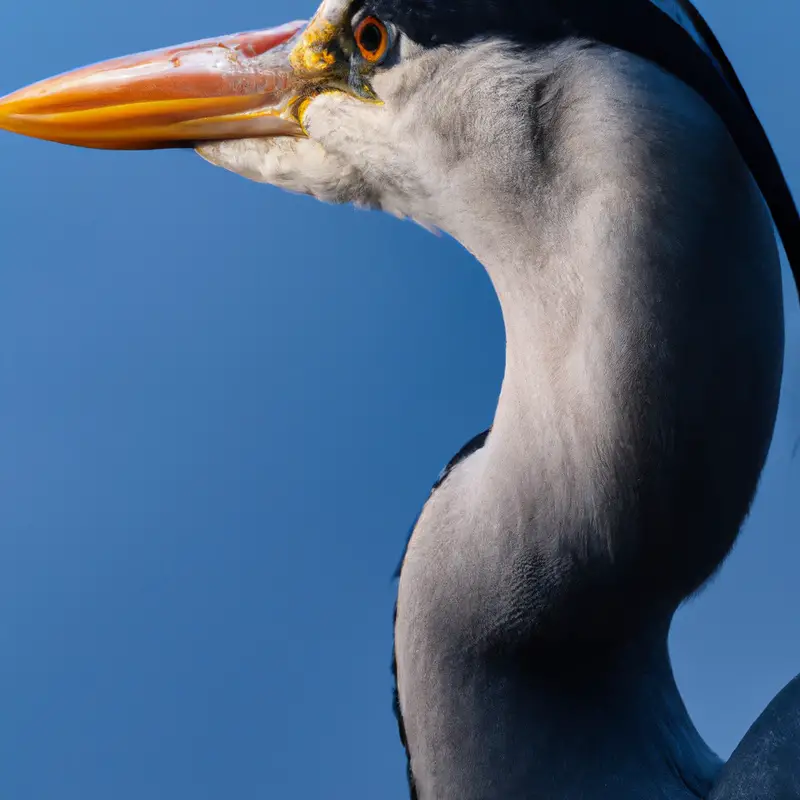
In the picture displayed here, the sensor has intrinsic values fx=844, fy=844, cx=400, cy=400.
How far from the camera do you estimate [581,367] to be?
0.43 m

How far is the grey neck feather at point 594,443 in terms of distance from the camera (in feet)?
1.36

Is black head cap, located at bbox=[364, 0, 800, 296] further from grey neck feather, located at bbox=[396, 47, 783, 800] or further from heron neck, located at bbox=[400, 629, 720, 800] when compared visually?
heron neck, located at bbox=[400, 629, 720, 800]

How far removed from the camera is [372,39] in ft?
1.63

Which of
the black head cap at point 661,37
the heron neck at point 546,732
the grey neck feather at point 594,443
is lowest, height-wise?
the heron neck at point 546,732

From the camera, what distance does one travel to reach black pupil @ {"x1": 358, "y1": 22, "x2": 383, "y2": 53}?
493mm

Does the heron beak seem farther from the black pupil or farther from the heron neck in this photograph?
the heron neck

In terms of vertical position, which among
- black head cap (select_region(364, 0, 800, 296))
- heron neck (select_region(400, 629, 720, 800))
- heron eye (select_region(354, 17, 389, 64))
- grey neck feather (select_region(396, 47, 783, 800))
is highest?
heron eye (select_region(354, 17, 389, 64))

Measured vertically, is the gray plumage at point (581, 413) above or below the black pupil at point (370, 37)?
below

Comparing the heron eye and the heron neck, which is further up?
the heron eye

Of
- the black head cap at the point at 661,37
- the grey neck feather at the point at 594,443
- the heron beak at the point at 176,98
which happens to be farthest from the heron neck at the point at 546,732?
the heron beak at the point at 176,98

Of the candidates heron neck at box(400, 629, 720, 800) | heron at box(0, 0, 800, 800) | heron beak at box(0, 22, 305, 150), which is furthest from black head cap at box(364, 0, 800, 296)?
heron neck at box(400, 629, 720, 800)

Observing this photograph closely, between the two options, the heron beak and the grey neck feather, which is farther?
the heron beak

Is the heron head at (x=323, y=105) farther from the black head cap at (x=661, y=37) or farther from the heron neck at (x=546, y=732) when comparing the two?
the heron neck at (x=546, y=732)

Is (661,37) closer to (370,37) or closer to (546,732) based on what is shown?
(370,37)
